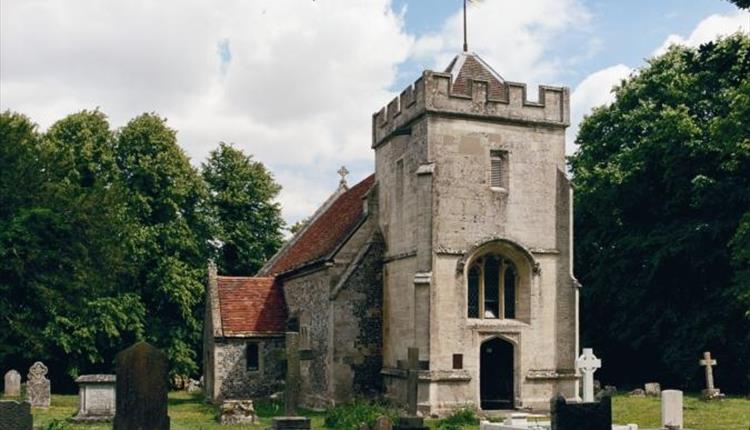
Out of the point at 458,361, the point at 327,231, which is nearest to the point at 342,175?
the point at 327,231

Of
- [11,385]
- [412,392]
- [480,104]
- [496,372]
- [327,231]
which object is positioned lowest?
[11,385]

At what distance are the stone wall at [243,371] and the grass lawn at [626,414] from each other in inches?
42.1

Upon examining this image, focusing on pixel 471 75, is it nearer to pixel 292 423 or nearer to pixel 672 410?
pixel 672 410

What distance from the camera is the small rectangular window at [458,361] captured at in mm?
22844

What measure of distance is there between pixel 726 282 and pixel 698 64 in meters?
21.2

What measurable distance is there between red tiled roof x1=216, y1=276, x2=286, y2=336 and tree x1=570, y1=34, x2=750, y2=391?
1219cm

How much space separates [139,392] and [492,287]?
14.8 m

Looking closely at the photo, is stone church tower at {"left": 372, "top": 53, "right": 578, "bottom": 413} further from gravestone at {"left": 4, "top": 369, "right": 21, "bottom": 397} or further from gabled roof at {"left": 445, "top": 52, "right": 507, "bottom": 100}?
gravestone at {"left": 4, "top": 369, "right": 21, "bottom": 397}

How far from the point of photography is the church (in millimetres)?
23016

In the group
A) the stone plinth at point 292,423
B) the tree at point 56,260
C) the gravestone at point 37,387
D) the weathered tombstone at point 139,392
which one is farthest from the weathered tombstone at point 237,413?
Answer: the weathered tombstone at point 139,392

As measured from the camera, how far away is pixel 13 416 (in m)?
9.96

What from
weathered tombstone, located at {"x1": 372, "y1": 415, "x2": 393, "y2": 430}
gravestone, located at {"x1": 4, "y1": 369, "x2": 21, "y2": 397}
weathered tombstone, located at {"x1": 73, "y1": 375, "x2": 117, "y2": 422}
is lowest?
gravestone, located at {"x1": 4, "y1": 369, "x2": 21, "y2": 397}

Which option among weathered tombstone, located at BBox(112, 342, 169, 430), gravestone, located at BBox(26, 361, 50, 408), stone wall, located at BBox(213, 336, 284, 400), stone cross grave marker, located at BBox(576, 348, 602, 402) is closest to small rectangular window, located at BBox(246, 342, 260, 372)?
stone wall, located at BBox(213, 336, 284, 400)

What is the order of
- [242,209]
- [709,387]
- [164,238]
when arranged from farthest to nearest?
1. [242,209]
2. [164,238]
3. [709,387]
